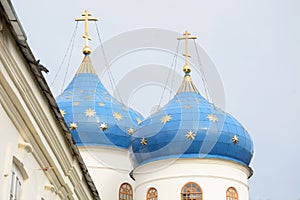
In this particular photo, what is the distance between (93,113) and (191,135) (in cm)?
390

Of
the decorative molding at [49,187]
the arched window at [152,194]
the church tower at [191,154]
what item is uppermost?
the church tower at [191,154]

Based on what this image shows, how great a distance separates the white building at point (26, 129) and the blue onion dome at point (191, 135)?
31.8ft

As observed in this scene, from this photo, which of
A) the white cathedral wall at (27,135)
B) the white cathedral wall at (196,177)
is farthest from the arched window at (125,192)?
the white cathedral wall at (27,135)

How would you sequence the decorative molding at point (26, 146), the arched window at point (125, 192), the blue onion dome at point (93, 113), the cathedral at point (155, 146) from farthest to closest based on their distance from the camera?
the blue onion dome at point (93, 113), the arched window at point (125, 192), the cathedral at point (155, 146), the decorative molding at point (26, 146)

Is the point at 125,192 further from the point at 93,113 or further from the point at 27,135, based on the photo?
the point at 27,135

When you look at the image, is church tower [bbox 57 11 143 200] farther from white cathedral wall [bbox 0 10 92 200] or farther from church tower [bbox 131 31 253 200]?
white cathedral wall [bbox 0 10 92 200]

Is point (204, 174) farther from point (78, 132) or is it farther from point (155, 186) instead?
point (78, 132)

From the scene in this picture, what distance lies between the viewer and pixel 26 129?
25.7 feet

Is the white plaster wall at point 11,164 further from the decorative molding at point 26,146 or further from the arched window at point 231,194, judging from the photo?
the arched window at point 231,194

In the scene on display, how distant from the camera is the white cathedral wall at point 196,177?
19.3 meters

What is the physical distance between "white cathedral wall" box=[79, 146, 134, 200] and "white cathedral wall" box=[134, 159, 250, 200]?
2100mm

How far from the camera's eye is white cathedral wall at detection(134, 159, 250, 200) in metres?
19.3

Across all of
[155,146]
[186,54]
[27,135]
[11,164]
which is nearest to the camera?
[11,164]

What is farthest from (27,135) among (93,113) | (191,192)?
(93,113)
